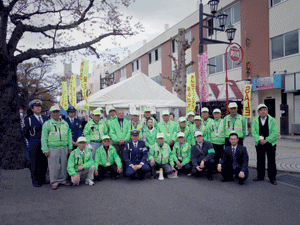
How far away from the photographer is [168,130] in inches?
299

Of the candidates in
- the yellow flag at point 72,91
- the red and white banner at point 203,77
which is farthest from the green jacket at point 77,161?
the yellow flag at point 72,91

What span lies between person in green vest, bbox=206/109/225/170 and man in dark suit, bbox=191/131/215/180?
1.41ft

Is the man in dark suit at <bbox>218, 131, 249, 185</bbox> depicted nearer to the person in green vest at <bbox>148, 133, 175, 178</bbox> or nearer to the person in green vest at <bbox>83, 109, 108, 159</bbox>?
the person in green vest at <bbox>148, 133, 175, 178</bbox>

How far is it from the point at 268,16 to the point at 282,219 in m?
15.1

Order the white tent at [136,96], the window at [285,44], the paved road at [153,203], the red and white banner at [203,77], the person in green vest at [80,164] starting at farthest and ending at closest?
1. the window at [285,44]
2. the red and white banner at [203,77]
3. the white tent at [136,96]
4. the person in green vest at [80,164]
5. the paved road at [153,203]

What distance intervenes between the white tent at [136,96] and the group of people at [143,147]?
6.40 feet

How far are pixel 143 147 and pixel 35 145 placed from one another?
285 centimetres

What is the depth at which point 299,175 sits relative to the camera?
21.3 ft

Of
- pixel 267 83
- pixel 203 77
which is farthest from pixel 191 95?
pixel 267 83

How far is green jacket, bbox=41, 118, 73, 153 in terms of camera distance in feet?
18.8

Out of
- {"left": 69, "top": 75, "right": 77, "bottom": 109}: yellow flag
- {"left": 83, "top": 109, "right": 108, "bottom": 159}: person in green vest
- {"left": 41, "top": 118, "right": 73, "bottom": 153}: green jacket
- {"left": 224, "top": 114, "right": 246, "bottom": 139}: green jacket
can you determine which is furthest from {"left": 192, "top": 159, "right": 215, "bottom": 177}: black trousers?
{"left": 69, "top": 75, "right": 77, "bottom": 109}: yellow flag

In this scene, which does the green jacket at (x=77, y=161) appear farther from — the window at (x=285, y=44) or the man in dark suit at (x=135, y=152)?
the window at (x=285, y=44)

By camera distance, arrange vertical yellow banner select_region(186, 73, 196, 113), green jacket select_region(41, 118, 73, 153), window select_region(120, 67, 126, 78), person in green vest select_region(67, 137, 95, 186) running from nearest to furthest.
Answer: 1. green jacket select_region(41, 118, 73, 153)
2. person in green vest select_region(67, 137, 95, 186)
3. vertical yellow banner select_region(186, 73, 196, 113)
4. window select_region(120, 67, 126, 78)

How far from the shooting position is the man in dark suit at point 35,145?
5.96 metres
